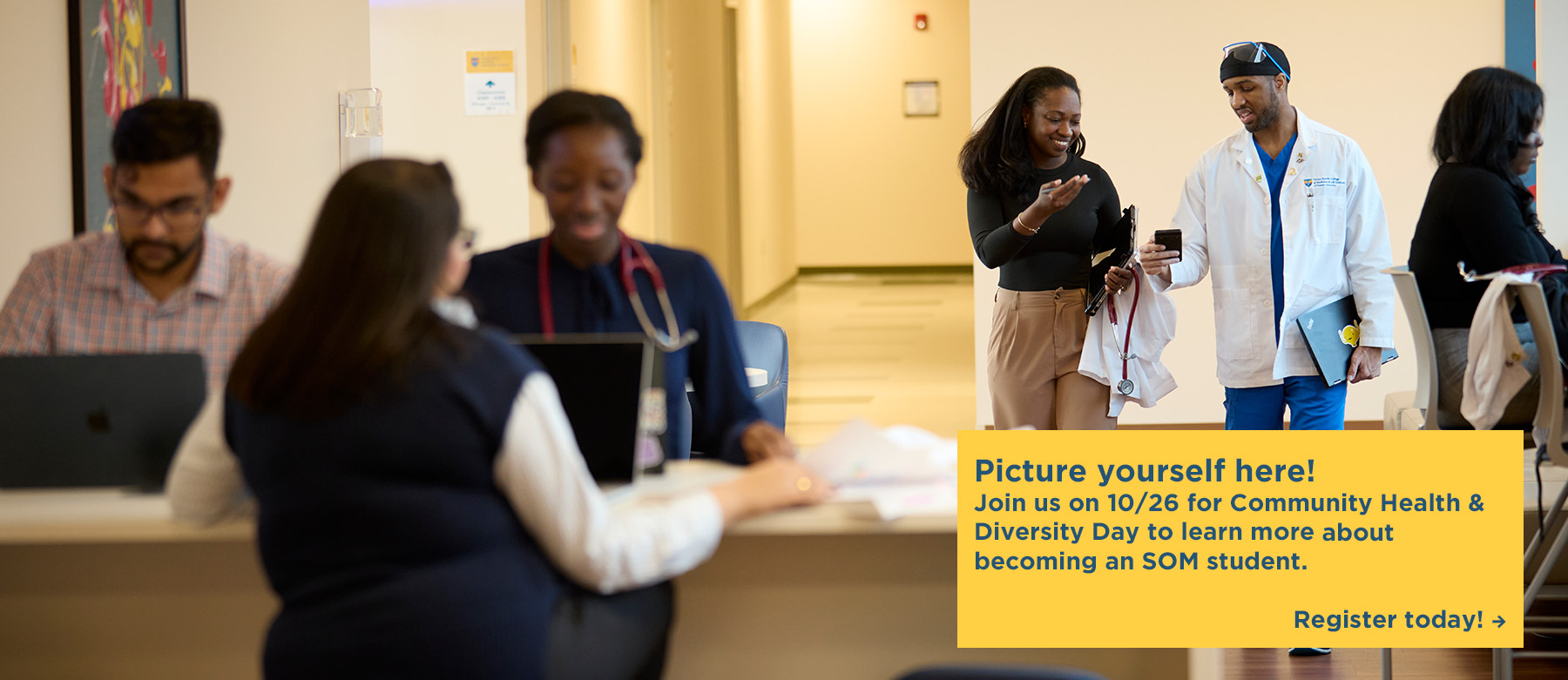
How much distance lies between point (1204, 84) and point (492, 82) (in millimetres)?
3260

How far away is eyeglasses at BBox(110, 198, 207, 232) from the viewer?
2.01 metres

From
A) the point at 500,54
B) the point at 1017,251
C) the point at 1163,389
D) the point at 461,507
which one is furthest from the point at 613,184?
the point at 500,54

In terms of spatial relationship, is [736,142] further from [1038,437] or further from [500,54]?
[1038,437]

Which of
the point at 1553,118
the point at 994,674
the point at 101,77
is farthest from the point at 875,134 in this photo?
the point at 994,674

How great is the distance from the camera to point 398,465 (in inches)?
50.5

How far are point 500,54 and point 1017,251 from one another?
11.0ft

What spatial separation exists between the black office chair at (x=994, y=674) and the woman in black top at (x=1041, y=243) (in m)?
1.80

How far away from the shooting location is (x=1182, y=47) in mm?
5613

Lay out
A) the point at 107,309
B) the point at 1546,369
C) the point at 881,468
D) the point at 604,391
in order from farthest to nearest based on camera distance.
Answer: the point at 1546,369, the point at 107,309, the point at 881,468, the point at 604,391

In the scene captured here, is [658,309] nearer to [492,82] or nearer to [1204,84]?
[492,82]

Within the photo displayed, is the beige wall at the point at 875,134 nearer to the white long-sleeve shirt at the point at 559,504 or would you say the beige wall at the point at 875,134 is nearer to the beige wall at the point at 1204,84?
the beige wall at the point at 1204,84

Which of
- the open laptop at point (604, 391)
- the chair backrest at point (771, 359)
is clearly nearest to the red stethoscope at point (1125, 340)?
the chair backrest at point (771, 359)

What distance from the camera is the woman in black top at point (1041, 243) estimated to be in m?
2.98

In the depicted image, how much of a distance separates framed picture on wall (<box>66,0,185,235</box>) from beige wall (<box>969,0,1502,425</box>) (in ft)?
11.6
